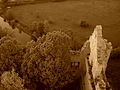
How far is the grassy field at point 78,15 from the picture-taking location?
3053 cm

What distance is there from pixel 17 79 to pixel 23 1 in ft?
84.7

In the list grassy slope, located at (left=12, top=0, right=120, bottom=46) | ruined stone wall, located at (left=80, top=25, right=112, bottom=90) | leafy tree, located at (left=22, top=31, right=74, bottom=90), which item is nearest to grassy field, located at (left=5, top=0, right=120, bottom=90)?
grassy slope, located at (left=12, top=0, right=120, bottom=46)

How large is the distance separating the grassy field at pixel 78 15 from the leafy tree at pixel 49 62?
10224 millimetres

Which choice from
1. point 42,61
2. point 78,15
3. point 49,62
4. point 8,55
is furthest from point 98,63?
point 78,15

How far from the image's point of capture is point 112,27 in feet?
105

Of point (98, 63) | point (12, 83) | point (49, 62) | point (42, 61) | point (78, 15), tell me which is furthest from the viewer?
point (78, 15)

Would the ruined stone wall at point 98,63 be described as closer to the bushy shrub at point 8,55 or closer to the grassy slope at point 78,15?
the bushy shrub at point 8,55

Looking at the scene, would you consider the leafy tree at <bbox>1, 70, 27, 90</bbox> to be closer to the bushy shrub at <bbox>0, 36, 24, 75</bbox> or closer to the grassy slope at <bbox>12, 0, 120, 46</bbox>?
the bushy shrub at <bbox>0, 36, 24, 75</bbox>

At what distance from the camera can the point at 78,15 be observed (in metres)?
35.2

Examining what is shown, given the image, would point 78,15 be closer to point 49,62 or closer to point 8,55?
point 8,55

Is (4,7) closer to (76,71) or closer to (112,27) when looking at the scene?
(112,27)

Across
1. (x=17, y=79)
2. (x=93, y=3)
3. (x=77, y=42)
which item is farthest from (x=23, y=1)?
(x=17, y=79)

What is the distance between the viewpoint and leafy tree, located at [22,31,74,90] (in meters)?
16.6

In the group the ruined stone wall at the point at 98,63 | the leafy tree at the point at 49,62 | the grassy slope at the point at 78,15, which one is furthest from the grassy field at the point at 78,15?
the ruined stone wall at the point at 98,63
